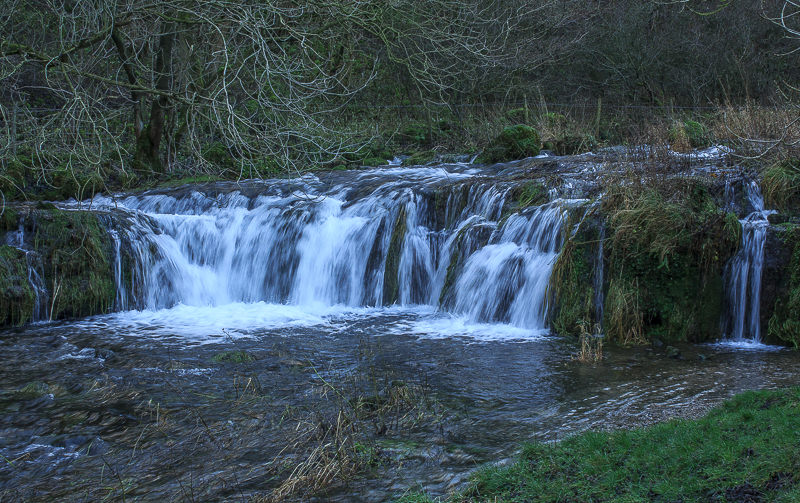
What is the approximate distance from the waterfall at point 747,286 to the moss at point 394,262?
4.85 m

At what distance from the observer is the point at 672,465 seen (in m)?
4.33

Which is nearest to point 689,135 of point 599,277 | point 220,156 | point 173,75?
point 599,277

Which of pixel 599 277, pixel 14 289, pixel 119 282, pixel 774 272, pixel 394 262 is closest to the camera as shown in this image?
pixel 774 272

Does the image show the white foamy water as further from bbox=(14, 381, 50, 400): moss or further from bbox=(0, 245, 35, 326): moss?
A: bbox=(14, 381, 50, 400): moss

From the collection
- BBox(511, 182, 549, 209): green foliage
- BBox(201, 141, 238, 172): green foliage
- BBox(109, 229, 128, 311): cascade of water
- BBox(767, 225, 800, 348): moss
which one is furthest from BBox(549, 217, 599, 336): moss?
BBox(201, 141, 238, 172): green foliage

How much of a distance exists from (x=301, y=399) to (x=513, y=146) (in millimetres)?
10869

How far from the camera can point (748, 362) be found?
25.4 ft

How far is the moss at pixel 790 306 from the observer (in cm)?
836

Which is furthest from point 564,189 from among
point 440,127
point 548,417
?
point 440,127

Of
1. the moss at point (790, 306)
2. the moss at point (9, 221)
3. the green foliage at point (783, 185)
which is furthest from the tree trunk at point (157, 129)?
the moss at point (790, 306)

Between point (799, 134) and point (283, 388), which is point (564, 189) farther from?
point (283, 388)

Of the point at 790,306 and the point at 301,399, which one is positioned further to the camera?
the point at 790,306

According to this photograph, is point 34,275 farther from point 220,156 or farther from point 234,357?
point 220,156

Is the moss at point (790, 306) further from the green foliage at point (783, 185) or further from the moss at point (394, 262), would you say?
the moss at point (394, 262)
